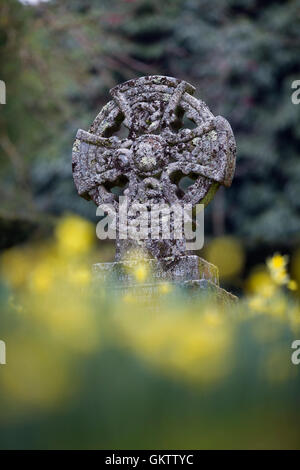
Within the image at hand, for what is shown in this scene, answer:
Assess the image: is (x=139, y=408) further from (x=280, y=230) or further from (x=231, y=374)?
(x=280, y=230)

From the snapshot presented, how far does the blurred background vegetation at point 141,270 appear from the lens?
2139mm

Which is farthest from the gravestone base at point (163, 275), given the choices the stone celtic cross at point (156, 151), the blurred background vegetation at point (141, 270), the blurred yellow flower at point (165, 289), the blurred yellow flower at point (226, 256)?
the blurred yellow flower at point (226, 256)

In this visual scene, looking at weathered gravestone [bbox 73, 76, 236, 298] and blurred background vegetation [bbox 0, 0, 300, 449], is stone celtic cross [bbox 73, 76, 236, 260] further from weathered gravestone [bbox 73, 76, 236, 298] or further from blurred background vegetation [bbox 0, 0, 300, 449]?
blurred background vegetation [bbox 0, 0, 300, 449]

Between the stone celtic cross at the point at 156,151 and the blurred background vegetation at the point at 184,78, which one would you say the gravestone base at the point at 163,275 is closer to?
the stone celtic cross at the point at 156,151

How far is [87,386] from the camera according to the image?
214cm

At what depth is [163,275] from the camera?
19.6ft

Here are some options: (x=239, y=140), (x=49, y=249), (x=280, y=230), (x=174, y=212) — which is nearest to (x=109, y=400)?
(x=174, y=212)

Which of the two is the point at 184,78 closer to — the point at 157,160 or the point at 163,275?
the point at 157,160

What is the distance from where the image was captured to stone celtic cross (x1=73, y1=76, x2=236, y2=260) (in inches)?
241

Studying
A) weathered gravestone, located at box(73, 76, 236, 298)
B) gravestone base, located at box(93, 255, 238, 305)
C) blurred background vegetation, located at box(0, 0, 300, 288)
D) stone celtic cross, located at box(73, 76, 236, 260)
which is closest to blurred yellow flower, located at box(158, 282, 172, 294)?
gravestone base, located at box(93, 255, 238, 305)

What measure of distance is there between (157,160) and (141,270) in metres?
1.84

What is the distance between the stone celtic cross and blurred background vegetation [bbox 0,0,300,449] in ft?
2.29

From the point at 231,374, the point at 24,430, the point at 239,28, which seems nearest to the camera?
the point at 24,430

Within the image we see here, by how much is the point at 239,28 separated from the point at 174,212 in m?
13.4
